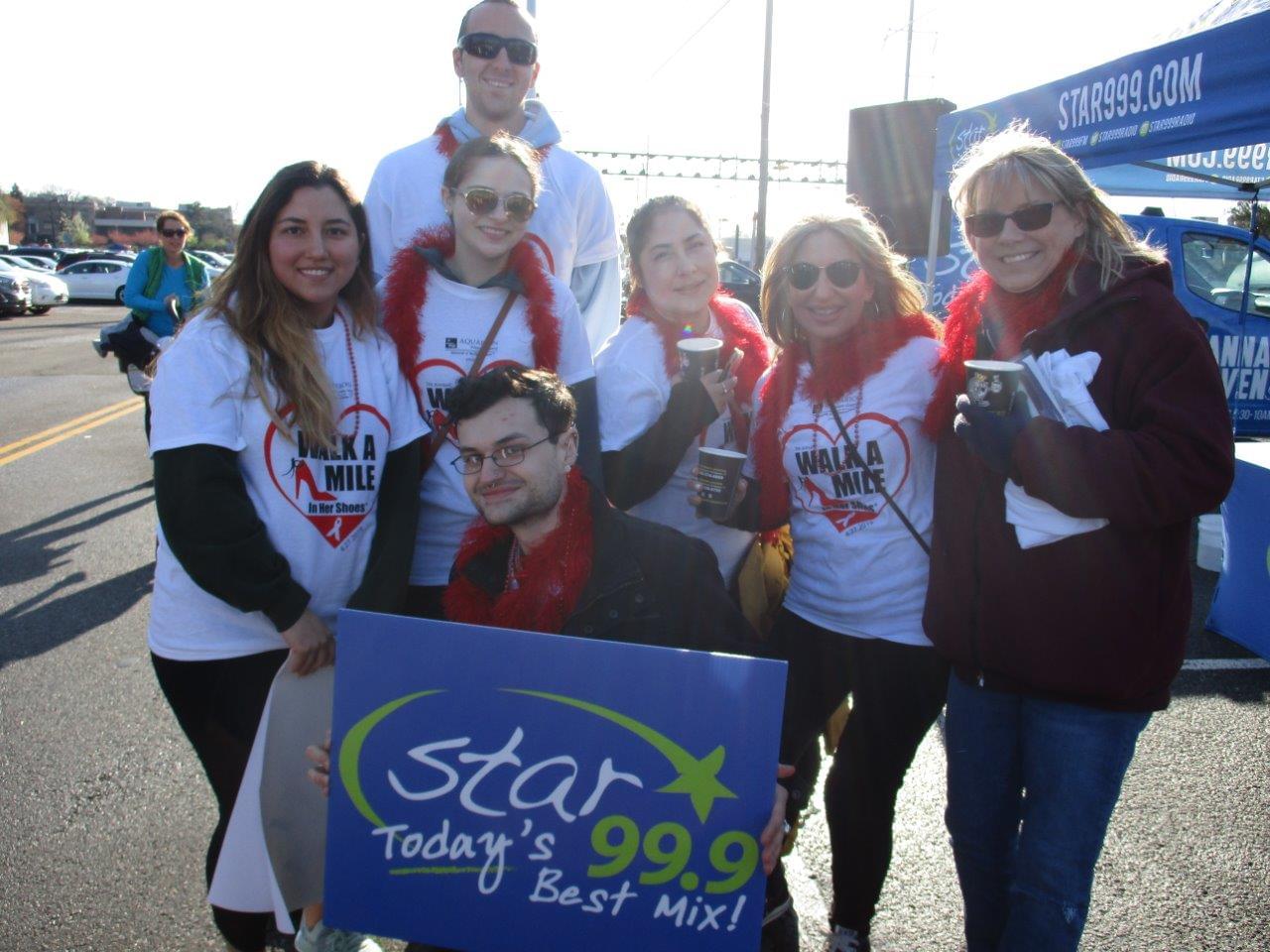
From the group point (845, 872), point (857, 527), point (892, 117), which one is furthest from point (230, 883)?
point (892, 117)

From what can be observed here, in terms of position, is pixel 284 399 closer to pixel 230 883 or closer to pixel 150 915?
pixel 230 883

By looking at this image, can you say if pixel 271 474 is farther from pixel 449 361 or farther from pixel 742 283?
pixel 742 283

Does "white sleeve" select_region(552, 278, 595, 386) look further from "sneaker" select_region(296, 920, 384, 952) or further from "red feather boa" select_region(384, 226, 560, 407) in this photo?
"sneaker" select_region(296, 920, 384, 952)

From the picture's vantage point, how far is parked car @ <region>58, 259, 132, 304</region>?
102 feet

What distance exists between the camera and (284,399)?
2059 millimetres

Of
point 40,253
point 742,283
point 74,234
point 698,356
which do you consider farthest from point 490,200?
point 74,234

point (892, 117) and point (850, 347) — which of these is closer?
point (850, 347)

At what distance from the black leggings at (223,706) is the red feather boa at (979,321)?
165 cm

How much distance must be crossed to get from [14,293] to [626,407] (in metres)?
28.2

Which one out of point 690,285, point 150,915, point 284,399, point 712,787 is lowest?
point 150,915

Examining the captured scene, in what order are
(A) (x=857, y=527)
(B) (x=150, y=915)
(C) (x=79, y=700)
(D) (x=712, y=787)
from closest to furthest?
(D) (x=712, y=787), (A) (x=857, y=527), (B) (x=150, y=915), (C) (x=79, y=700)

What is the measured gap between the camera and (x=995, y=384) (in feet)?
5.98

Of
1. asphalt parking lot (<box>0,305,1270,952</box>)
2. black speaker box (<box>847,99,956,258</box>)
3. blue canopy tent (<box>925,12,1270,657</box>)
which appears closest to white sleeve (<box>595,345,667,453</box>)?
asphalt parking lot (<box>0,305,1270,952</box>)

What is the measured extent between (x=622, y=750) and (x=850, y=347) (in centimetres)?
122
